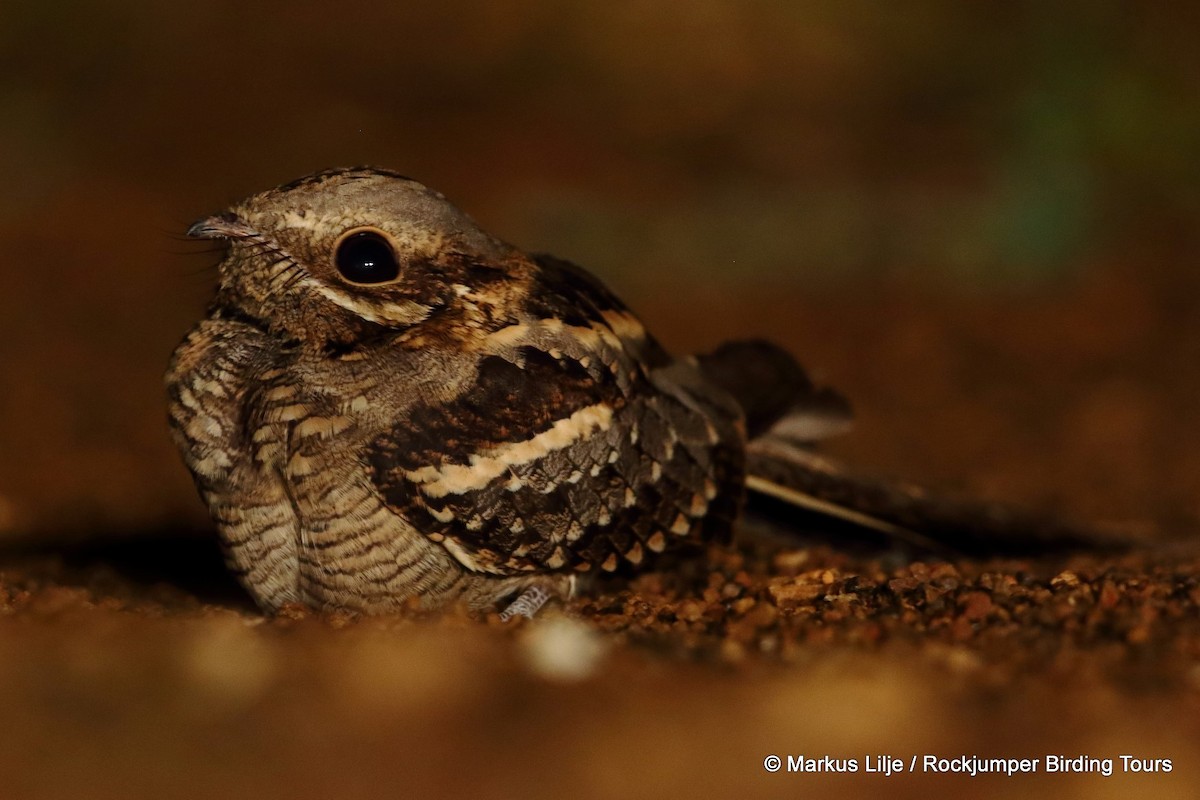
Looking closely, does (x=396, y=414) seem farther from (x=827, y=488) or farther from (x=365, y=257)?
(x=827, y=488)

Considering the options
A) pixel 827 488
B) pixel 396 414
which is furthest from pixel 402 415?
pixel 827 488

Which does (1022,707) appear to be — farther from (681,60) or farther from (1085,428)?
(681,60)

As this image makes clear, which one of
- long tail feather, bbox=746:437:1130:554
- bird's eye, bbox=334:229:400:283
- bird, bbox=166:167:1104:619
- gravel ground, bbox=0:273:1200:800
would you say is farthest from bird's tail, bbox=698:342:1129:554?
bird's eye, bbox=334:229:400:283

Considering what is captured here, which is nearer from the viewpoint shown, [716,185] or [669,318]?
[669,318]

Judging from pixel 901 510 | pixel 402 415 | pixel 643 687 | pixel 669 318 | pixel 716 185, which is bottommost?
pixel 643 687

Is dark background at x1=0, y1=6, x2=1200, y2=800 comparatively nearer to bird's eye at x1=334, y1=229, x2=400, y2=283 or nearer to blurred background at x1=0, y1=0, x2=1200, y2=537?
blurred background at x1=0, y1=0, x2=1200, y2=537

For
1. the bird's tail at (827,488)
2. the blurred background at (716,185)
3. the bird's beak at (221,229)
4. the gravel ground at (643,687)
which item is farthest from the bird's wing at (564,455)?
the blurred background at (716,185)

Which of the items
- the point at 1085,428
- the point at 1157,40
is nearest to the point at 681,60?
the point at 1157,40

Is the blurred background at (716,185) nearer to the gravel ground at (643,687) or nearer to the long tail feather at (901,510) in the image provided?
the long tail feather at (901,510)
